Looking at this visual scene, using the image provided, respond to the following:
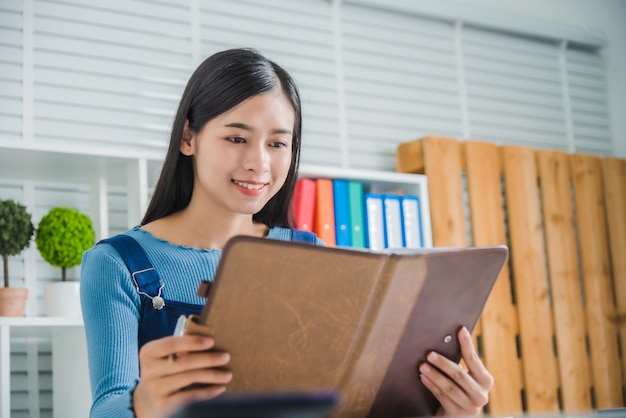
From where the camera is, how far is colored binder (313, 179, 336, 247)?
2.90 metres

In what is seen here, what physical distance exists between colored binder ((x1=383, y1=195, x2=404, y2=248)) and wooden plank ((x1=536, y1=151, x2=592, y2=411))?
0.98 m

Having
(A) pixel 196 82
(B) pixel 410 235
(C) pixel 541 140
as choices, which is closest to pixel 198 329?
(A) pixel 196 82

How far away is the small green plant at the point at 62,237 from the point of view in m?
2.46

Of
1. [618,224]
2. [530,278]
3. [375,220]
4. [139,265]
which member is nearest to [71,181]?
[375,220]

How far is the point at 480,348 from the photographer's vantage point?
3.48 metres

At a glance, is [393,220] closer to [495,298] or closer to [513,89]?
[495,298]

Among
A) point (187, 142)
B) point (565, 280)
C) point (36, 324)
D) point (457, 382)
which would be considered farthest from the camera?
point (565, 280)

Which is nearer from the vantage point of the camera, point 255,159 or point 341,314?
point 341,314

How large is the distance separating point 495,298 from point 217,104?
7.20ft

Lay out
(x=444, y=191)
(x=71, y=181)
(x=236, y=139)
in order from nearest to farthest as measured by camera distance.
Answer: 1. (x=236, y=139)
2. (x=71, y=181)
3. (x=444, y=191)

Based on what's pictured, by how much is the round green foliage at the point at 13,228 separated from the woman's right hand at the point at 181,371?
1.47 meters

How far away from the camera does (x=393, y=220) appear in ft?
9.97

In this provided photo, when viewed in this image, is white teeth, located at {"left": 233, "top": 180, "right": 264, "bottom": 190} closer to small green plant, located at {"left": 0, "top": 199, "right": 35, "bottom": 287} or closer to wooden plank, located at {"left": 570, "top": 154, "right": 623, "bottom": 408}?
small green plant, located at {"left": 0, "top": 199, "right": 35, "bottom": 287}

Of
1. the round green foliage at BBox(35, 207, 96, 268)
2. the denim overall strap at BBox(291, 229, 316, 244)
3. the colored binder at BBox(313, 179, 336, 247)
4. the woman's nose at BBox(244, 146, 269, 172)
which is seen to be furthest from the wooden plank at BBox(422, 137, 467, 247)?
the woman's nose at BBox(244, 146, 269, 172)
